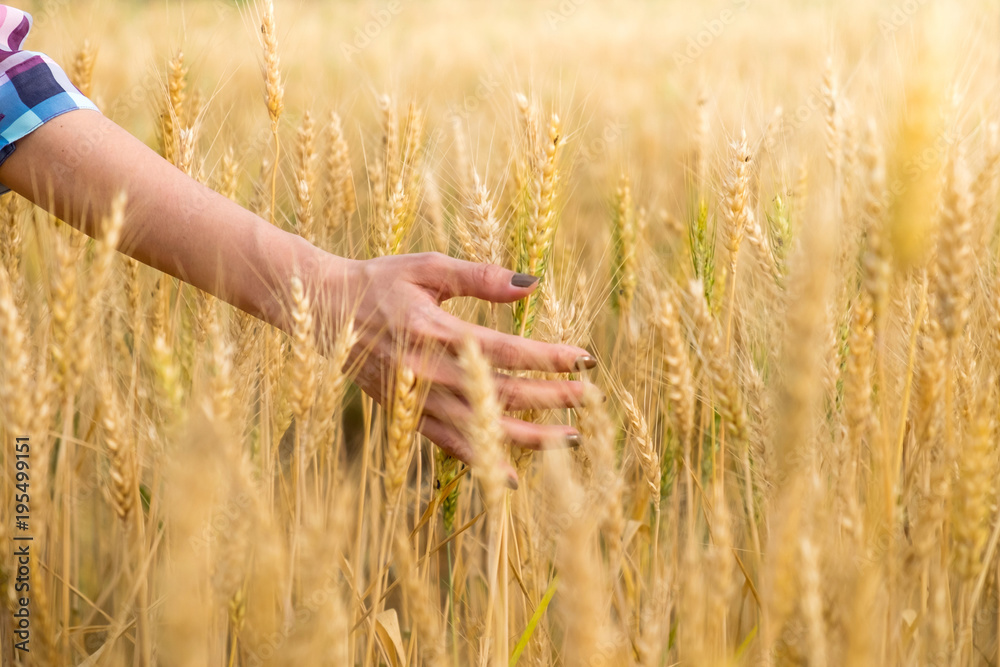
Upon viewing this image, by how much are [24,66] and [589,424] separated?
3.07 ft

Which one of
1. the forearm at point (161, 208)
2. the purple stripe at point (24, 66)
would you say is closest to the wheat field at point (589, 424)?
the forearm at point (161, 208)

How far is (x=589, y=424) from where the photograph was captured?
99 centimetres

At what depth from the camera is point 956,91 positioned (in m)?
0.94

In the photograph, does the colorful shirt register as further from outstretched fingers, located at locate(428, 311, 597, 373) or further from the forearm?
outstretched fingers, located at locate(428, 311, 597, 373)

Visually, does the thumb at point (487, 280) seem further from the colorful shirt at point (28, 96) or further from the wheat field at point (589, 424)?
the colorful shirt at point (28, 96)

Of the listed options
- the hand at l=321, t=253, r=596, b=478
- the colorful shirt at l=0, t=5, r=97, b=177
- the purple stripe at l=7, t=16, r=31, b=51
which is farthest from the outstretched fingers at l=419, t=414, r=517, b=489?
the purple stripe at l=7, t=16, r=31, b=51

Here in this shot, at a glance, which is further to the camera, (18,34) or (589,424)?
(18,34)

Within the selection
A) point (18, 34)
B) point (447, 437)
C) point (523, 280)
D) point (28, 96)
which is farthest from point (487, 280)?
point (18, 34)

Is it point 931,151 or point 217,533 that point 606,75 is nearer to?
point 931,151

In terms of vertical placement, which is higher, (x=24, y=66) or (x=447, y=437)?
(x=24, y=66)

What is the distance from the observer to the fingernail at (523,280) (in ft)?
3.35

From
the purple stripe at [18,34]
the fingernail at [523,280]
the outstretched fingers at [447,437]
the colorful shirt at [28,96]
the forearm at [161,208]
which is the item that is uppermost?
the purple stripe at [18,34]

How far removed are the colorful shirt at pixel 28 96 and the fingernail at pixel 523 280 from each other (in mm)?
663

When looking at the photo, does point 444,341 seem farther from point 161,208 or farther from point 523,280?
point 161,208
